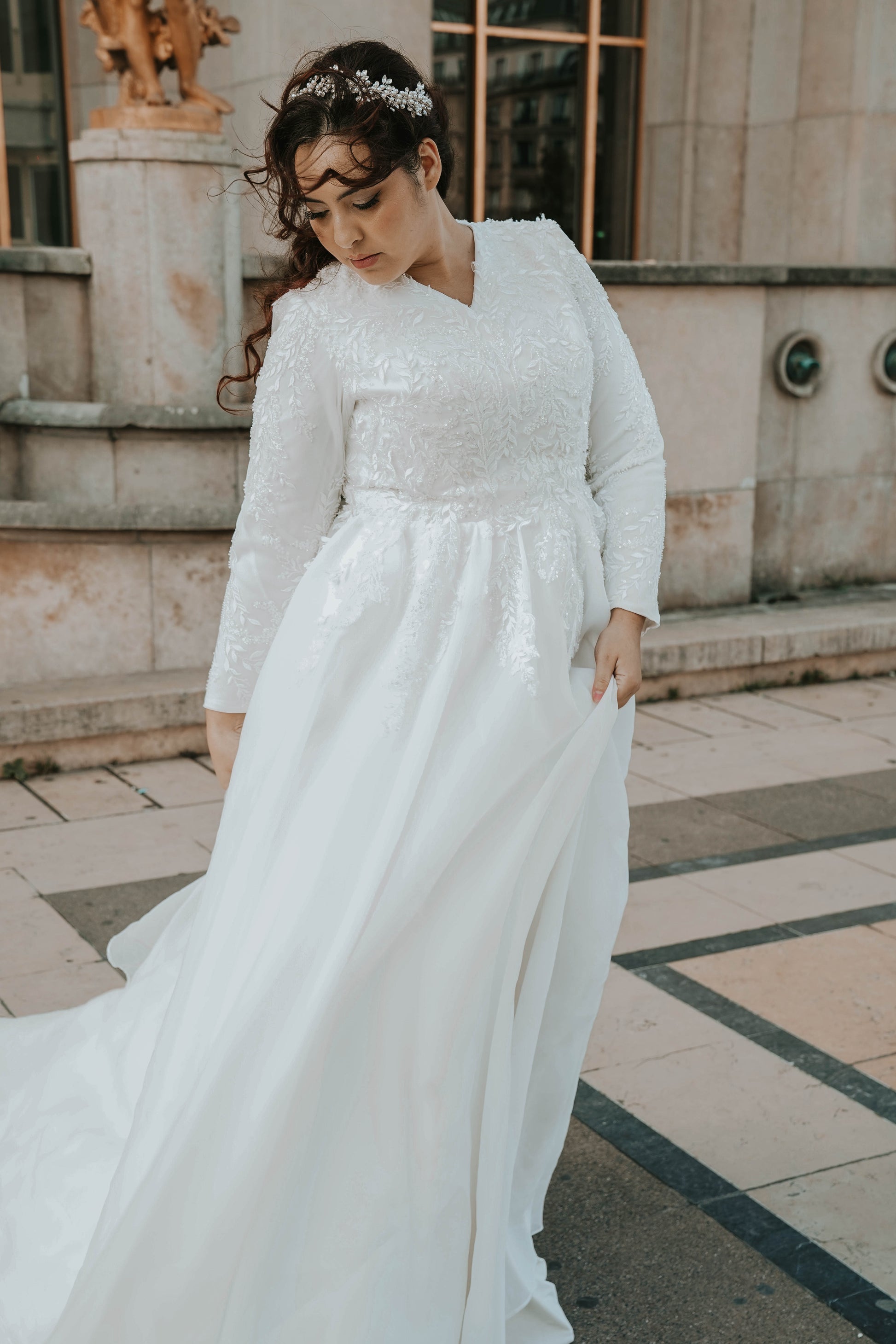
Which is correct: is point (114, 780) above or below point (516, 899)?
below

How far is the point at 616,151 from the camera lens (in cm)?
959

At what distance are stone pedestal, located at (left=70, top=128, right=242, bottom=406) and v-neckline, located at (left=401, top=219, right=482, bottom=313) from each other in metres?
4.19

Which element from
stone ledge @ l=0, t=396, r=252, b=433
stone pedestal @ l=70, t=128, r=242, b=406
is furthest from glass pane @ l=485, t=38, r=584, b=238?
stone ledge @ l=0, t=396, r=252, b=433

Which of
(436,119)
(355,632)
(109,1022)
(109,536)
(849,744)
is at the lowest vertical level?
(849,744)

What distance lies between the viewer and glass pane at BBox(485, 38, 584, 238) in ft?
30.7

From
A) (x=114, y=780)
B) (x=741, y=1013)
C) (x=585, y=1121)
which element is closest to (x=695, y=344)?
(x=114, y=780)

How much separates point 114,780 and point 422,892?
359 centimetres

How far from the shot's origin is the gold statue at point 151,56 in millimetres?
6312

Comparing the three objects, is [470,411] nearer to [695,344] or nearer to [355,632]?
[355,632]

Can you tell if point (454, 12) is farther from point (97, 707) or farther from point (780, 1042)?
point (780, 1042)

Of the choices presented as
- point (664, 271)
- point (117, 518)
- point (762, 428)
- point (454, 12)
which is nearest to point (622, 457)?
point (117, 518)

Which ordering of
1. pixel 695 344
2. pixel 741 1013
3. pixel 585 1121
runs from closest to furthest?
1. pixel 585 1121
2. pixel 741 1013
3. pixel 695 344

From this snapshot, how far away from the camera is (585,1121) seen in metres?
3.00

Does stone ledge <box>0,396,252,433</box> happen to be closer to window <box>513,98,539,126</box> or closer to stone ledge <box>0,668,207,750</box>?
stone ledge <box>0,668,207,750</box>
